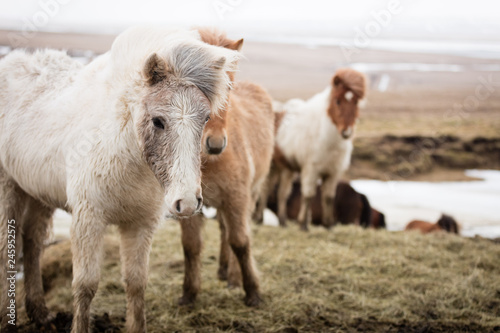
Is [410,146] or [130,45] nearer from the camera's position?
[130,45]

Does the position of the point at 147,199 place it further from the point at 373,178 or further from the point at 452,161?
the point at 452,161

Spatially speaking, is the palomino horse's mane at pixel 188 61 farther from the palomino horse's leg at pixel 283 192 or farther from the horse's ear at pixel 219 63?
the palomino horse's leg at pixel 283 192

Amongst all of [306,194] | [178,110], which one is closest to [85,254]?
[178,110]

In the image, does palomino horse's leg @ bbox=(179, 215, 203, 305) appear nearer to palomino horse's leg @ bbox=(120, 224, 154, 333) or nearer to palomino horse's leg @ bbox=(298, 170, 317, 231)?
palomino horse's leg @ bbox=(120, 224, 154, 333)

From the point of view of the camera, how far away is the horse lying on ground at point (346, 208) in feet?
26.6

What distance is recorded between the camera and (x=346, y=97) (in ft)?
22.0

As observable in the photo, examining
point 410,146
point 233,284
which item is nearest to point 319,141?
point 233,284

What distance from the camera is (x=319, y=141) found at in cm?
714

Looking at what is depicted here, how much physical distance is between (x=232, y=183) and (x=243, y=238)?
510 millimetres

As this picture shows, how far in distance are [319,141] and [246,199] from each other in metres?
3.51

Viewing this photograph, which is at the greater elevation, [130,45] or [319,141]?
[130,45]

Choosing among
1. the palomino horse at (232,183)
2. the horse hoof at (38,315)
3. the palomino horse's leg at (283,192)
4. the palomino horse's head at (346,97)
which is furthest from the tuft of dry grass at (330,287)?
the palomino horse's head at (346,97)

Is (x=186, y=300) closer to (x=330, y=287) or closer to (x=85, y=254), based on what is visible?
(x=330, y=287)

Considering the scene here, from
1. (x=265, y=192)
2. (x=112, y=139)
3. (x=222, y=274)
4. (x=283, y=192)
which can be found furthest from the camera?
(x=265, y=192)
